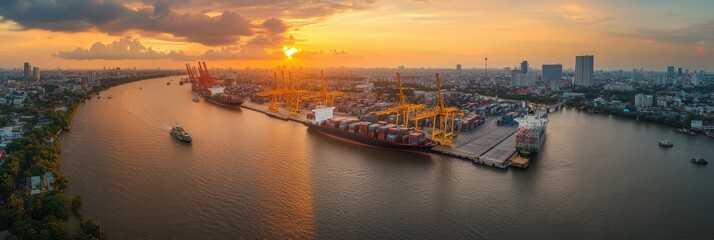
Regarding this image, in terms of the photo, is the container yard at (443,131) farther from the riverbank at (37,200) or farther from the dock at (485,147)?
the riverbank at (37,200)

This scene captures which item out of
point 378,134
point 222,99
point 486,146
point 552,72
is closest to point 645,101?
point 486,146

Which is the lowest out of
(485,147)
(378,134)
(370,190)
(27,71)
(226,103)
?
(370,190)

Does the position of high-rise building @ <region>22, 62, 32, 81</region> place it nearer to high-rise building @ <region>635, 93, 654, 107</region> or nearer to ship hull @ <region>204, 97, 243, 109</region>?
ship hull @ <region>204, 97, 243, 109</region>

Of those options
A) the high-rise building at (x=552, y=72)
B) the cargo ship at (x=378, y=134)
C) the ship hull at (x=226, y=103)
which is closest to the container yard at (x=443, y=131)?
the cargo ship at (x=378, y=134)

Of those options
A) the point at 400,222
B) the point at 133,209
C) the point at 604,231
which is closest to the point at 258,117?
the point at 133,209

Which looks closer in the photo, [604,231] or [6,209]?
[6,209]

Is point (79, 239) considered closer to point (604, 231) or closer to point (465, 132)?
point (604, 231)

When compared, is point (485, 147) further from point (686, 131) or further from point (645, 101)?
point (645, 101)
